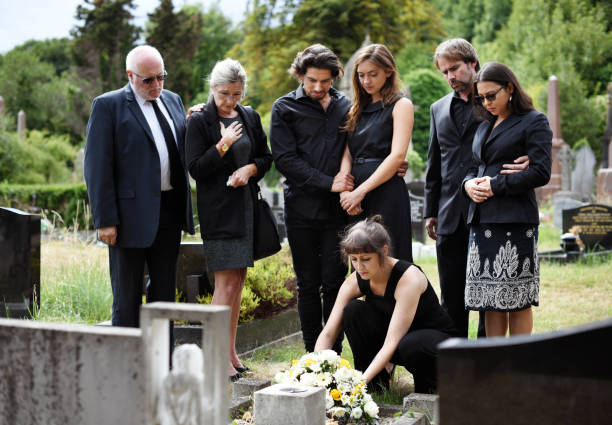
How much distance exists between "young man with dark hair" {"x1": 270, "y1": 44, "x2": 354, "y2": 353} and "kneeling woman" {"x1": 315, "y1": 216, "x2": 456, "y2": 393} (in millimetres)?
413

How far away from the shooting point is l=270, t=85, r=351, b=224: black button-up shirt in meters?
4.34

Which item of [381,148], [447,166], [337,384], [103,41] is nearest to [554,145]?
[447,166]

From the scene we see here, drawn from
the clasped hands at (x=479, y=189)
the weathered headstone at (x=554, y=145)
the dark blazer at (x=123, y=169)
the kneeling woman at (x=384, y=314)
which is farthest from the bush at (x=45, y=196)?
the clasped hands at (x=479, y=189)

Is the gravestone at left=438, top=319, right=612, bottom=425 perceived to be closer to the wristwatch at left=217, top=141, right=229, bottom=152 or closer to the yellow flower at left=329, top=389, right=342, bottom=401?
the yellow flower at left=329, top=389, right=342, bottom=401

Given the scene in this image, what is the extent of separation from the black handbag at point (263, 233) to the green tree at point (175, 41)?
33.3m

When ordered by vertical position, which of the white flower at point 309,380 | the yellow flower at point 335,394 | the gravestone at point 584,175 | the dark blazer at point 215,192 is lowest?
the yellow flower at point 335,394

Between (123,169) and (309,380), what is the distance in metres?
1.59

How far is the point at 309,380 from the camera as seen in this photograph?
11.0 ft

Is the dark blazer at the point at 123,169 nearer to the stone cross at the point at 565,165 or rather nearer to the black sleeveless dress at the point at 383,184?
the black sleeveless dress at the point at 383,184

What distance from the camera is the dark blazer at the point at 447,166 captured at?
13.7 ft

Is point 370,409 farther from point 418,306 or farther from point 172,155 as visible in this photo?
point 172,155

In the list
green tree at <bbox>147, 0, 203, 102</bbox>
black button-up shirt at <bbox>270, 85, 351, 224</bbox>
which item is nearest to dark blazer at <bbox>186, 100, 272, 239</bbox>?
black button-up shirt at <bbox>270, 85, 351, 224</bbox>

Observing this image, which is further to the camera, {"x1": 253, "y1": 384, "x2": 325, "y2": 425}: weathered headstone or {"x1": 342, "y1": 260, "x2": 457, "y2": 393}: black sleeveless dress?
{"x1": 342, "y1": 260, "x2": 457, "y2": 393}: black sleeveless dress

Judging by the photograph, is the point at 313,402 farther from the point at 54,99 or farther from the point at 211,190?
the point at 54,99
